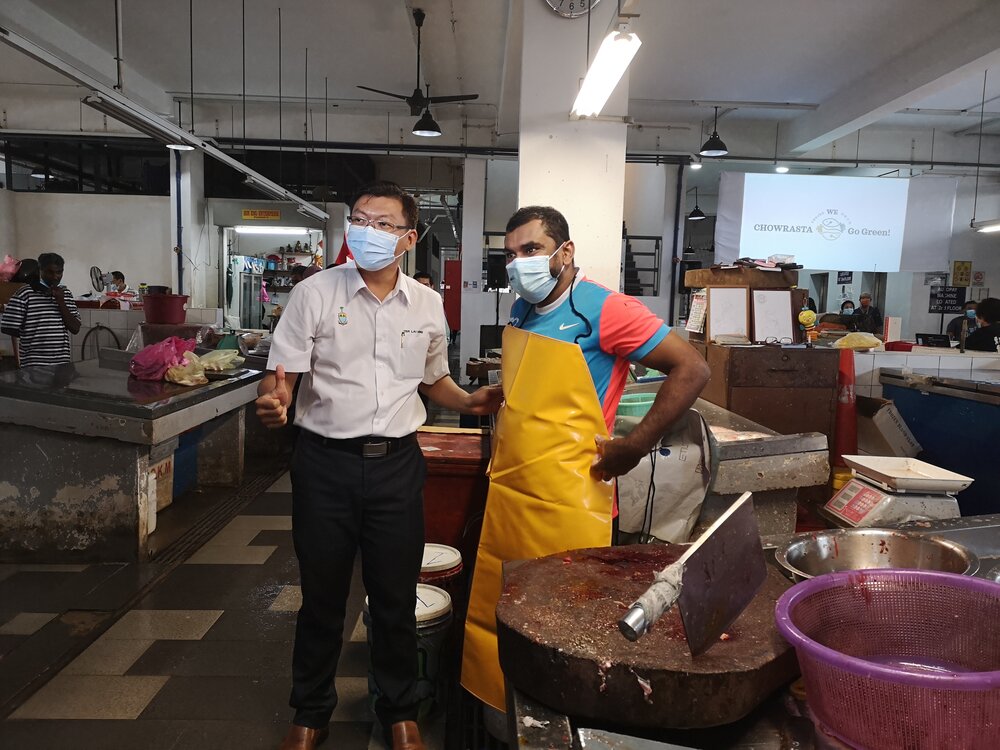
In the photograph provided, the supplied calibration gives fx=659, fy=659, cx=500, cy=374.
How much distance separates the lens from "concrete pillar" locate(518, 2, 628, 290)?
4.39m

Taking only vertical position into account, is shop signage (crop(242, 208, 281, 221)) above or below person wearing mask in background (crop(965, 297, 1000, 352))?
above

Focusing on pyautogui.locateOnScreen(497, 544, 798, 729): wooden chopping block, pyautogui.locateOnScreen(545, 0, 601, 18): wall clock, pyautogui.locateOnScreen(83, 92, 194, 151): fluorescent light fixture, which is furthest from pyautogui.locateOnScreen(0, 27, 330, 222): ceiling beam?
pyautogui.locateOnScreen(497, 544, 798, 729): wooden chopping block

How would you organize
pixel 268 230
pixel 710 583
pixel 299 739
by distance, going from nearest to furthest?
pixel 710 583, pixel 299 739, pixel 268 230

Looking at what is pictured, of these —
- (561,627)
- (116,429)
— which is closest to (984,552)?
(561,627)

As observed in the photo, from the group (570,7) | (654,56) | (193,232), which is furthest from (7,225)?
(570,7)

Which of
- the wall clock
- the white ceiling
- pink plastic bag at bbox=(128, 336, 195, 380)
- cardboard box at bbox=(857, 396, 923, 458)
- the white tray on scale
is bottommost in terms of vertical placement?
cardboard box at bbox=(857, 396, 923, 458)

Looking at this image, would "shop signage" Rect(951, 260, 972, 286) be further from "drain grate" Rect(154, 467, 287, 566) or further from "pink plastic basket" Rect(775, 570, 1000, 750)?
"pink plastic basket" Rect(775, 570, 1000, 750)

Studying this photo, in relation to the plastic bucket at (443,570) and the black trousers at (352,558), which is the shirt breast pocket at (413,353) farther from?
the plastic bucket at (443,570)

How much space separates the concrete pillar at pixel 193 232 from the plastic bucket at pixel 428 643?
9.07 metres

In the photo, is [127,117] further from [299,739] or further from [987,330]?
[987,330]

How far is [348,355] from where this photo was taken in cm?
192

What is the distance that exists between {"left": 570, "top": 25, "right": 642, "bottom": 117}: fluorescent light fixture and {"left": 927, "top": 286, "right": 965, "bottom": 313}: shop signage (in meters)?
9.51

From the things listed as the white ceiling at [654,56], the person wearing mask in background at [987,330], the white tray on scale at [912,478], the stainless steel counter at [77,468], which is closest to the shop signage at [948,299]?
the white ceiling at [654,56]

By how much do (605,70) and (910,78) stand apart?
5796 mm
